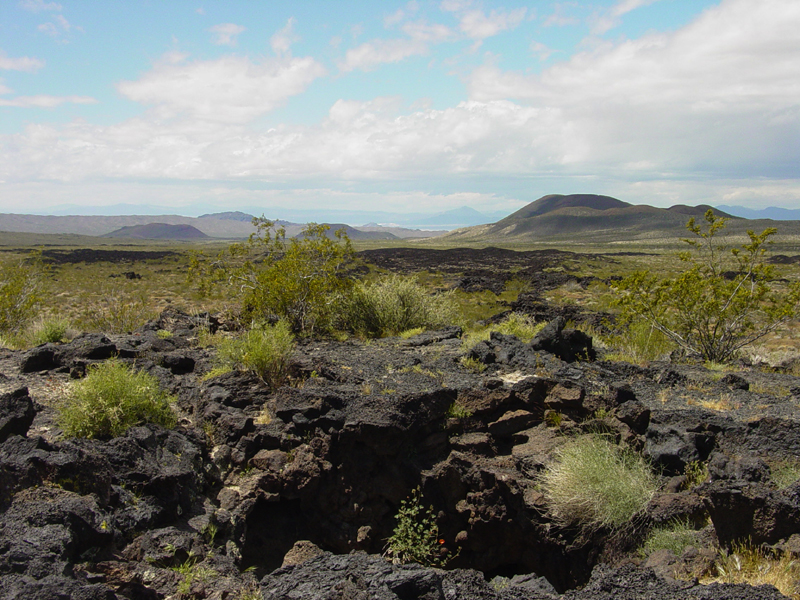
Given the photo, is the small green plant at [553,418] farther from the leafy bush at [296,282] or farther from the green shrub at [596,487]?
the leafy bush at [296,282]

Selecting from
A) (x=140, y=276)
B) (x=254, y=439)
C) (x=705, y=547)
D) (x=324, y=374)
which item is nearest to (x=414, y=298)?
(x=324, y=374)

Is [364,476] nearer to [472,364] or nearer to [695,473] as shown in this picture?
[472,364]

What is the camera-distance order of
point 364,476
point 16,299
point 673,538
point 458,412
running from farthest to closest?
point 16,299
point 458,412
point 364,476
point 673,538

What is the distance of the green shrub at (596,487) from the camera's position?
197 inches

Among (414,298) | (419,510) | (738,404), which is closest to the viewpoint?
(419,510)

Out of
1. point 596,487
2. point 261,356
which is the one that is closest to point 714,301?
point 596,487

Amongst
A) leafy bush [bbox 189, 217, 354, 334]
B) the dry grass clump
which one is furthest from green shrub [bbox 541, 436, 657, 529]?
leafy bush [bbox 189, 217, 354, 334]

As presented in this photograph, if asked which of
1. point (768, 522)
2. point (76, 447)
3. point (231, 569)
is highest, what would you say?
point (76, 447)

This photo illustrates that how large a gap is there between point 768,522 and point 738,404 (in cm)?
329

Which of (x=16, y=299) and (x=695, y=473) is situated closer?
(x=695, y=473)

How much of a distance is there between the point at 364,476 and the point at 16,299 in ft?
43.8

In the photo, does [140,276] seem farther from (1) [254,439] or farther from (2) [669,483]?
(2) [669,483]

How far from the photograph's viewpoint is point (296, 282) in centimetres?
1258

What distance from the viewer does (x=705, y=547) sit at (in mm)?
4375
